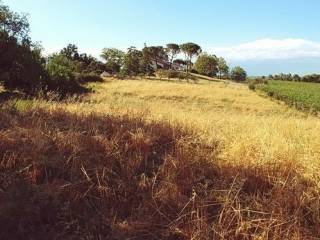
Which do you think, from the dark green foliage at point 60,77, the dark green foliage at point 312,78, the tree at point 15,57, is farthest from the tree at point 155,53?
the tree at point 15,57

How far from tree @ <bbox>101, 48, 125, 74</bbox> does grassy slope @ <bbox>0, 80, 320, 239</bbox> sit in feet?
254

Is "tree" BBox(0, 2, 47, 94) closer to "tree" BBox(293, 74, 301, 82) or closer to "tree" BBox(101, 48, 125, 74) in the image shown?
"tree" BBox(101, 48, 125, 74)

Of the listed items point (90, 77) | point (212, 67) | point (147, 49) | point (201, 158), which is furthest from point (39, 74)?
point (212, 67)

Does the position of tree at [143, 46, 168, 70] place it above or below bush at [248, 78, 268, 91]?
above

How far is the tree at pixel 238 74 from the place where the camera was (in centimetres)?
11356

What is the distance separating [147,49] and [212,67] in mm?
18336

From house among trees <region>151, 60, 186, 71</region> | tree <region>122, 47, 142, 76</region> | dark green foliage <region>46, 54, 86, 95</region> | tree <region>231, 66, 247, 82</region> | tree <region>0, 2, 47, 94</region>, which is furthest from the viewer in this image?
tree <region>231, 66, 247, 82</region>

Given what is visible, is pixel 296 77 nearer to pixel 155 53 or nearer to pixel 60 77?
pixel 155 53

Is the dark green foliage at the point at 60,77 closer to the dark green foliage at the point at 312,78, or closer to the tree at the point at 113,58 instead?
the tree at the point at 113,58

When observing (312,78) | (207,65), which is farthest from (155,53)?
(312,78)

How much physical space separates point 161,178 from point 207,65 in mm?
107836

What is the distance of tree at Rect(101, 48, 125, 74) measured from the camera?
3295 inches

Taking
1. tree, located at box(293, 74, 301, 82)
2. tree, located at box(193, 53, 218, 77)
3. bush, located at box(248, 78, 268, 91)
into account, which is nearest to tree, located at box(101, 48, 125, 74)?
bush, located at box(248, 78, 268, 91)

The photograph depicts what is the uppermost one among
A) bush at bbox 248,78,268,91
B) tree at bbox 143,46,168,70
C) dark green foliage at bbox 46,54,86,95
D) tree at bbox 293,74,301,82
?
tree at bbox 143,46,168,70
